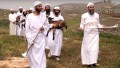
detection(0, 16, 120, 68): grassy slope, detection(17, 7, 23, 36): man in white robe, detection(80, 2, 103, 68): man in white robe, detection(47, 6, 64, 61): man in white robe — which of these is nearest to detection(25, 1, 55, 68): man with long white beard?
detection(0, 16, 120, 68): grassy slope

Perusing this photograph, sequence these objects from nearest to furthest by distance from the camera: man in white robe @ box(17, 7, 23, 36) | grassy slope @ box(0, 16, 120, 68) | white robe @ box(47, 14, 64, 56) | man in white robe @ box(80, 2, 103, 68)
→ 1. man in white robe @ box(80, 2, 103, 68)
2. grassy slope @ box(0, 16, 120, 68)
3. white robe @ box(47, 14, 64, 56)
4. man in white robe @ box(17, 7, 23, 36)

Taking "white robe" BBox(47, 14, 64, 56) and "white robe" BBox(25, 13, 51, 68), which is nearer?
"white robe" BBox(25, 13, 51, 68)

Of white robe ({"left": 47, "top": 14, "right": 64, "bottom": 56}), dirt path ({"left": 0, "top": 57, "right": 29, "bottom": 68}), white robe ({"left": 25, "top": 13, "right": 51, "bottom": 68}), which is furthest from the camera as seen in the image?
white robe ({"left": 47, "top": 14, "right": 64, "bottom": 56})

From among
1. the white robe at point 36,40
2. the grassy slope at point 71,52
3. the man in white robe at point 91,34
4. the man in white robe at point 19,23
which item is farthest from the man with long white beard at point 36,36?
the man in white robe at point 19,23

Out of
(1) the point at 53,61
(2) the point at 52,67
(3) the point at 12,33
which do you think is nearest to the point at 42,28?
(2) the point at 52,67

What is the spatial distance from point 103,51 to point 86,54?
376cm

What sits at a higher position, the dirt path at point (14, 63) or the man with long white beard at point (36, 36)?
the man with long white beard at point (36, 36)

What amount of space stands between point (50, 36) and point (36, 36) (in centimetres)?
460

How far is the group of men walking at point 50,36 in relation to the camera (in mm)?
12023

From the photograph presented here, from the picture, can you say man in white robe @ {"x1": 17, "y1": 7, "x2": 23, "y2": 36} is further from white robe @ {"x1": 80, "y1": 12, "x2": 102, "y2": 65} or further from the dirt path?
white robe @ {"x1": 80, "y1": 12, "x2": 102, "y2": 65}

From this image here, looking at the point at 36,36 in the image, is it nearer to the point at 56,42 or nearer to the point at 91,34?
the point at 91,34

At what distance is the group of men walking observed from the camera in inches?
473

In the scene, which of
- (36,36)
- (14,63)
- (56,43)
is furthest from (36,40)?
(56,43)

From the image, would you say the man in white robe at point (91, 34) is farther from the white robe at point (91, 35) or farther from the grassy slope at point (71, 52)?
the grassy slope at point (71, 52)
